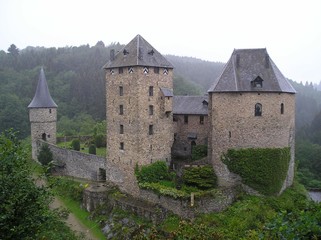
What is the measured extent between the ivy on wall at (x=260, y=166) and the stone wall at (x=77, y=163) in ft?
37.8

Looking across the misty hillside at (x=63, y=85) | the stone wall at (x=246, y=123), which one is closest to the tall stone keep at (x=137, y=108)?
the stone wall at (x=246, y=123)

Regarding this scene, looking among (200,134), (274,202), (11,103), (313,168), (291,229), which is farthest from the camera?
(11,103)

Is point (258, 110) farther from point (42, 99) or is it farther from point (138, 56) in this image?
point (42, 99)

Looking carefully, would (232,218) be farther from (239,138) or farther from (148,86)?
(148,86)

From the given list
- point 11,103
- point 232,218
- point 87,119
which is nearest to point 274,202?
point 232,218

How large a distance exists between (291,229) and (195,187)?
1985cm

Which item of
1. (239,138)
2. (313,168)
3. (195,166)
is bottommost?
(313,168)

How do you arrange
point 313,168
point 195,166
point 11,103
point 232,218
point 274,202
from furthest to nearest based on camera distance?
point 11,103 < point 313,168 < point 195,166 < point 274,202 < point 232,218

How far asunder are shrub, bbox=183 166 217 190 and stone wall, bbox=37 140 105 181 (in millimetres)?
7622

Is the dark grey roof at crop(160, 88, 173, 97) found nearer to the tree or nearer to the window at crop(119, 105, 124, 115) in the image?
the window at crop(119, 105, 124, 115)

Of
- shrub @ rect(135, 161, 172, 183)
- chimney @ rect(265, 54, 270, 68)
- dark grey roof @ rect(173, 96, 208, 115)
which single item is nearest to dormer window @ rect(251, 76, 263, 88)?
chimney @ rect(265, 54, 270, 68)

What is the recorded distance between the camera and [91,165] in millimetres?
35406

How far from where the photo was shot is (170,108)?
30.3 meters

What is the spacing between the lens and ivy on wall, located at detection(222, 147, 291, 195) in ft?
87.1
